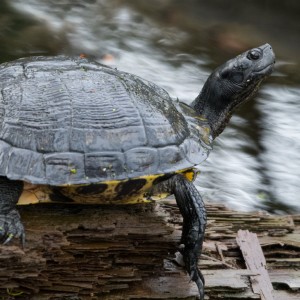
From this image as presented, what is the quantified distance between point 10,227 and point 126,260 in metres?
0.76

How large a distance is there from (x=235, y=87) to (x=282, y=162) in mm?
3048

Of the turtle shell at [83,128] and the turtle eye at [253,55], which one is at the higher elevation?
the turtle eye at [253,55]

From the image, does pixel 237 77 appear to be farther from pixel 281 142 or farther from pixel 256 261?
pixel 281 142

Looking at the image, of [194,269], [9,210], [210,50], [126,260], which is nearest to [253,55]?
[194,269]

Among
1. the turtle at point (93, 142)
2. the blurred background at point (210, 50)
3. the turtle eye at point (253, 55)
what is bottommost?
the blurred background at point (210, 50)

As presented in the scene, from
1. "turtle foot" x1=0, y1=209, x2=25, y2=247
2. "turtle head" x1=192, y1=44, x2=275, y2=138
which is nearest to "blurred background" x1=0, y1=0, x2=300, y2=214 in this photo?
"turtle head" x1=192, y1=44, x2=275, y2=138

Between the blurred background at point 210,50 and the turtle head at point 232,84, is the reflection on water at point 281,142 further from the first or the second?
the turtle head at point 232,84

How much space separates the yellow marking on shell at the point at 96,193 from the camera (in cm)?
326

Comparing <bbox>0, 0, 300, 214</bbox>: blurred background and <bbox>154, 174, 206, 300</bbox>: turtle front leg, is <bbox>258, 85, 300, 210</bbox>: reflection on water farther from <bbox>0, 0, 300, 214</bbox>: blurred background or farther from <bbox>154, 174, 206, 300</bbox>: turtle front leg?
<bbox>154, 174, 206, 300</bbox>: turtle front leg

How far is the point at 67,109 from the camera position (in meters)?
3.34

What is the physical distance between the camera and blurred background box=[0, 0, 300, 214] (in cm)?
671

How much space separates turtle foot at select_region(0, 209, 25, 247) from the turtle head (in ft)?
5.72

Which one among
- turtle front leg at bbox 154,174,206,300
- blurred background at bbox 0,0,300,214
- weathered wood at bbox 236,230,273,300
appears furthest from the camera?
blurred background at bbox 0,0,300,214

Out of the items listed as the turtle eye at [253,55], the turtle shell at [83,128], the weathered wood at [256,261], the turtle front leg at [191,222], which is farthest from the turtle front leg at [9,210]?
the turtle eye at [253,55]
